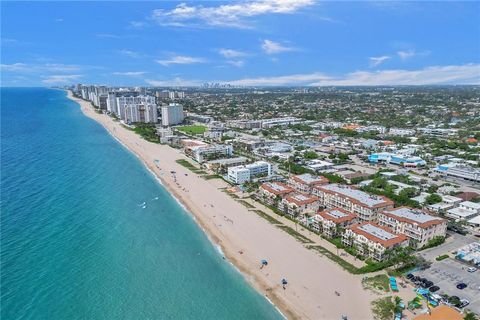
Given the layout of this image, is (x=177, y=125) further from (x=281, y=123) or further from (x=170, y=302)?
(x=170, y=302)

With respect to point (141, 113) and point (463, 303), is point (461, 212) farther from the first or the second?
point (141, 113)

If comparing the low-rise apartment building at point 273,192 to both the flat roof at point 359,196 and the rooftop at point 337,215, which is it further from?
the rooftop at point 337,215

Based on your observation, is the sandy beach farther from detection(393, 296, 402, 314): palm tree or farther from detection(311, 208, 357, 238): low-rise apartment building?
detection(311, 208, 357, 238): low-rise apartment building

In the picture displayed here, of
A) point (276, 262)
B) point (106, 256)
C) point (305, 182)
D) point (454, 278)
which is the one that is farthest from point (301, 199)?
point (106, 256)

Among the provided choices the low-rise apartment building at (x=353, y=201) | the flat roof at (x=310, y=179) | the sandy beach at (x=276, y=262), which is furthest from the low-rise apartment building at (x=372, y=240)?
the flat roof at (x=310, y=179)

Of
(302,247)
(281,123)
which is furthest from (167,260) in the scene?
(281,123)
